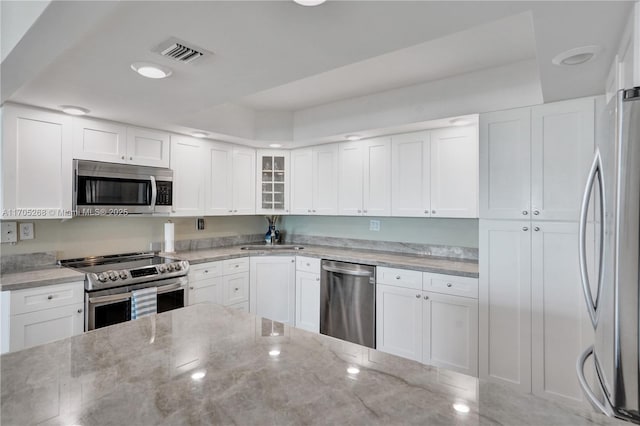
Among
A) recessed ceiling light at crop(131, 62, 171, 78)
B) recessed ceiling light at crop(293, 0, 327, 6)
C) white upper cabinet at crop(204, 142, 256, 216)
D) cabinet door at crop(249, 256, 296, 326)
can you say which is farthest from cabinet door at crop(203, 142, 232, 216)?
recessed ceiling light at crop(293, 0, 327, 6)

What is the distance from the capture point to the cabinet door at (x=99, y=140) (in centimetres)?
280

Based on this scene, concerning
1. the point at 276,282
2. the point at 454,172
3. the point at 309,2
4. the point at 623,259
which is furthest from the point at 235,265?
the point at 623,259

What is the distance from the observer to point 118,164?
3020mm

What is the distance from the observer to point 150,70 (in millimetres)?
1869

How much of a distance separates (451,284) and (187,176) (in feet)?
8.91

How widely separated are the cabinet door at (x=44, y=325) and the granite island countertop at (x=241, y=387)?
56.9 inches

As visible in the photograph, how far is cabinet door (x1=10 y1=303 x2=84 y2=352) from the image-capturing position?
2268mm

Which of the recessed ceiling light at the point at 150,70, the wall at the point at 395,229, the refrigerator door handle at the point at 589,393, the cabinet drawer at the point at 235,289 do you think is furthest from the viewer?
the cabinet drawer at the point at 235,289

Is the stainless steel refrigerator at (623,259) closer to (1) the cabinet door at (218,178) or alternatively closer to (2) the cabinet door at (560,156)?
(2) the cabinet door at (560,156)

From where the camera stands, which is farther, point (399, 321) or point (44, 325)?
point (399, 321)

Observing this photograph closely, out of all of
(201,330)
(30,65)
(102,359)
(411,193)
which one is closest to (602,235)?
(201,330)

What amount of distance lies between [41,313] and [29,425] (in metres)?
2.00

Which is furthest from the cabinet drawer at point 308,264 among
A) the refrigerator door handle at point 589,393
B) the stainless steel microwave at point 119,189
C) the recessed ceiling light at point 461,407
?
the recessed ceiling light at point 461,407

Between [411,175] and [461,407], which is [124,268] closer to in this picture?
[411,175]
